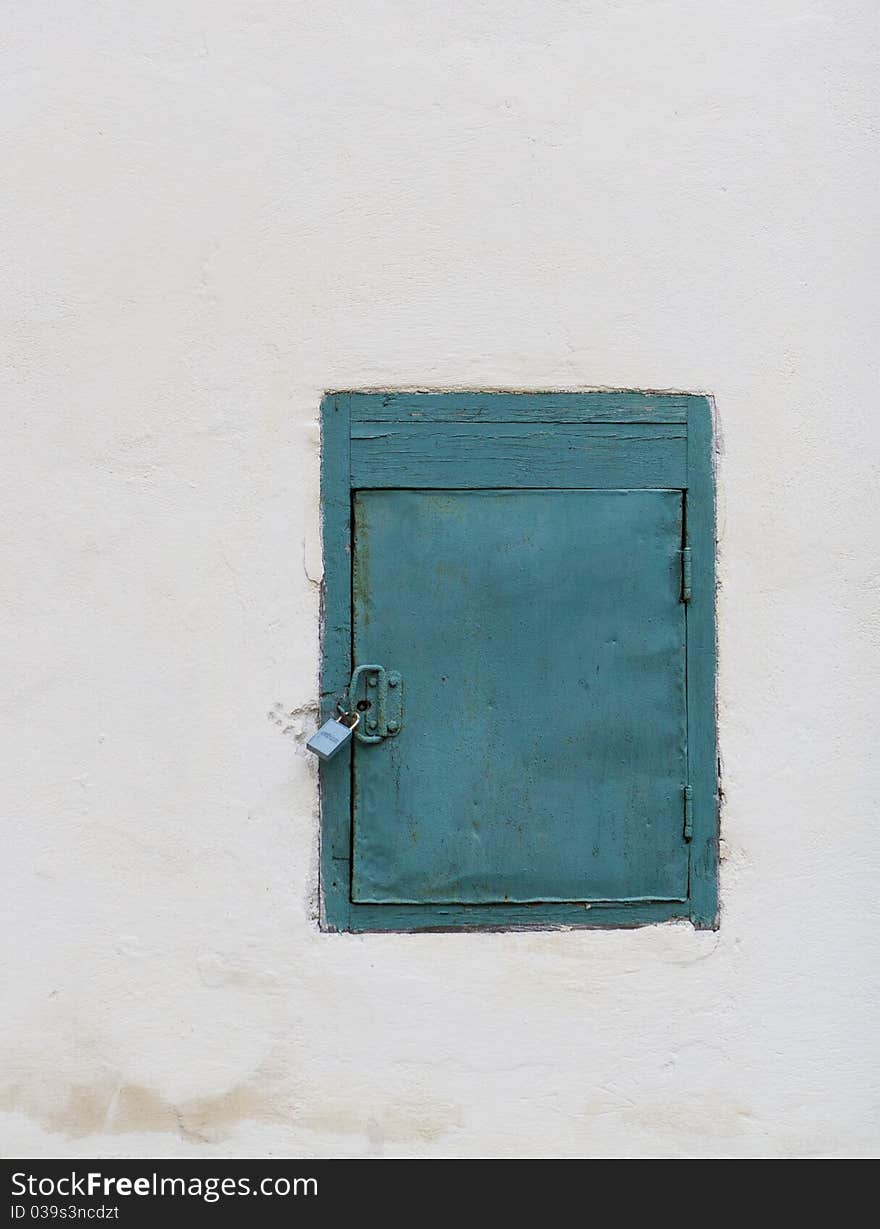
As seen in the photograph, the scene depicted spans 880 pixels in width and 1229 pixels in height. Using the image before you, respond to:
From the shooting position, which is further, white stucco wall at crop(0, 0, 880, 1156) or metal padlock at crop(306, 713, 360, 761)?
white stucco wall at crop(0, 0, 880, 1156)

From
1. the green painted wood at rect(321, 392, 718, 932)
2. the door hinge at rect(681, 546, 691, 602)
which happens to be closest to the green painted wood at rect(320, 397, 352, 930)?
the green painted wood at rect(321, 392, 718, 932)

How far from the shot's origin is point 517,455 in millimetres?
2426

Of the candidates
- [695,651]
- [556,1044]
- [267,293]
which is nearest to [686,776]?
[695,651]

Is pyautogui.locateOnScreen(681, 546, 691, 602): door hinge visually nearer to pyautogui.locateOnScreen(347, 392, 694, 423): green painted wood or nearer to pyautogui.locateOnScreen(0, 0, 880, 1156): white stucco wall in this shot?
pyautogui.locateOnScreen(0, 0, 880, 1156): white stucco wall

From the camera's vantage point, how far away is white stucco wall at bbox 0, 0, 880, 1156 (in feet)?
7.79

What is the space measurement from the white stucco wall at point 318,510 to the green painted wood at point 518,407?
0.05 m

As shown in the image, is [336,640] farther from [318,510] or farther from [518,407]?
[518,407]

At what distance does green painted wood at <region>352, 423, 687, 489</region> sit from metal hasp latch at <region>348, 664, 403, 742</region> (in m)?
0.44

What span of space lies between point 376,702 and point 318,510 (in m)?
0.47

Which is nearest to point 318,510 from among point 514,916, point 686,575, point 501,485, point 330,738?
point 501,485

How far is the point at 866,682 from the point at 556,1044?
3.70 feet

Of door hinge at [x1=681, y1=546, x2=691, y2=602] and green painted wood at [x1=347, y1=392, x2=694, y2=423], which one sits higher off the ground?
green painted wood at [x1=347, y1=392, x2=694, y2=423]

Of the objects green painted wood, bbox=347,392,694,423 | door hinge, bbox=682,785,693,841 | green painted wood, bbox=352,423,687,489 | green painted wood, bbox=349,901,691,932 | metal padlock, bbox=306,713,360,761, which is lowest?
green painted wood, bbox=349,901,691,932

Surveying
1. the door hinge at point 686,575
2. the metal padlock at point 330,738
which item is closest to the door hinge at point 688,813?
the door hinge at point 686,575
